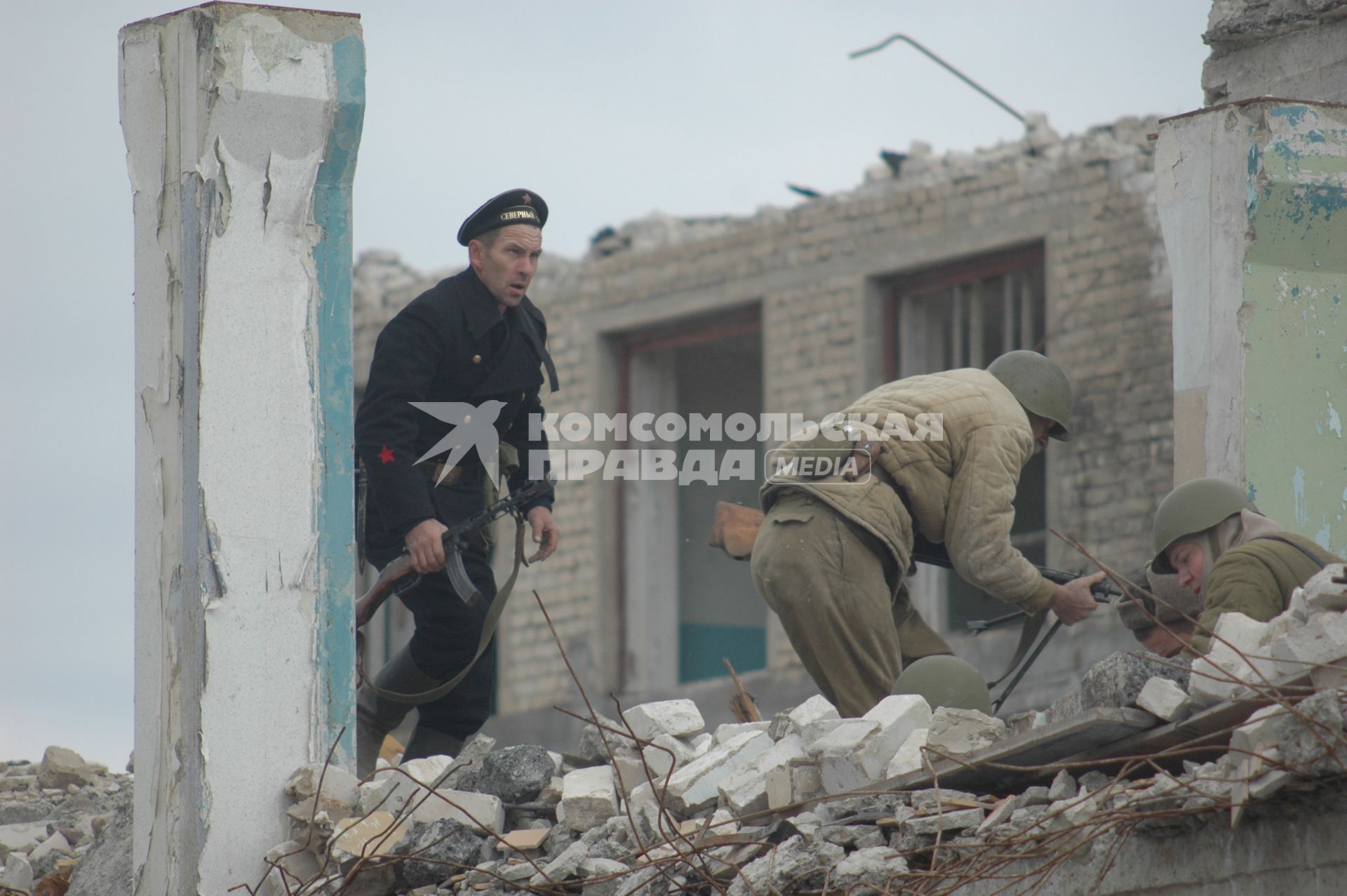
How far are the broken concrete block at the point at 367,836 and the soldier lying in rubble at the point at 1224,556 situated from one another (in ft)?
6.75

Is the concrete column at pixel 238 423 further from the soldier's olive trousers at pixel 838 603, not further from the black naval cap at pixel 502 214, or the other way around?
the soldier's olive trousers at pixel 838 603

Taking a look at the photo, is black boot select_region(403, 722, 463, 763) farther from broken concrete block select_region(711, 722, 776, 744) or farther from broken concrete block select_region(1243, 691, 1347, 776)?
broken concrete block select_region(1243, 691, 1347, 776)

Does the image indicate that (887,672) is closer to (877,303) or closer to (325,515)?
(325,515)

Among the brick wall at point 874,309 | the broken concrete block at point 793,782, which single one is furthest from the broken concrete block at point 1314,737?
the brick wall at point 874,309

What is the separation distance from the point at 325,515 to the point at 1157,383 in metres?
7.97

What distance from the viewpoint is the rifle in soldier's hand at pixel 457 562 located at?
21.1ft

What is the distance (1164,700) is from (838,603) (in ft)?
6.93

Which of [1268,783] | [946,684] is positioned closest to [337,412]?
[946,684]

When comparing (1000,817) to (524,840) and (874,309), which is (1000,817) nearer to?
(524,840)

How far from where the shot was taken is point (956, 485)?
6.48 metres

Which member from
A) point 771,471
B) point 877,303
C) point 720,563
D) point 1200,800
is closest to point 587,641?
point 720,563

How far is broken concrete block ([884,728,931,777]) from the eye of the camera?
16.0ft

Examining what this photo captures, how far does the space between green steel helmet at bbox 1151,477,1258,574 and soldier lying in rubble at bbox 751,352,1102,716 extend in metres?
0.88
